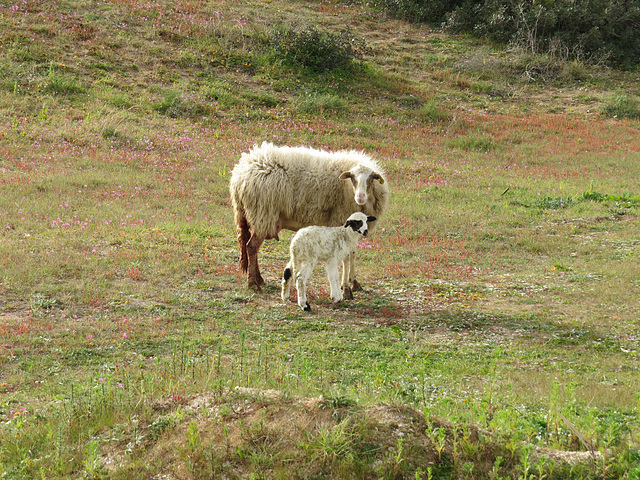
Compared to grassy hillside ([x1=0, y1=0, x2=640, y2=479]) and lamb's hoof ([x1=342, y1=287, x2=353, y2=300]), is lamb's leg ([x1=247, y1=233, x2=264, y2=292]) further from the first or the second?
lamb's hoof ([x1=342, y1=287, x2=353, y2=300])

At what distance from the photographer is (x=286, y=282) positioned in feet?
32.7

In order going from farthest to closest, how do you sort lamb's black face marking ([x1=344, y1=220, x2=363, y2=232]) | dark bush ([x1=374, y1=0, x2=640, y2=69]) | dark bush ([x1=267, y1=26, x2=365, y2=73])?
dark bush ([x1=374, y1=0, x2=640, y2=69]) < dark bush ([x1=267, y1=26, x2=365, y2=73]) < lamb's black face marking ([x1=344, y1=220, x2=363, y2=232])

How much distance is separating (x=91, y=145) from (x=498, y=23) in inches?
994

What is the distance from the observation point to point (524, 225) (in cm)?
1556

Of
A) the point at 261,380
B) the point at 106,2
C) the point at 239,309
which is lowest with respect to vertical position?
the point at 239,309

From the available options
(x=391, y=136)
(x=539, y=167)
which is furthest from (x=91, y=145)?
(x=539, y=167)

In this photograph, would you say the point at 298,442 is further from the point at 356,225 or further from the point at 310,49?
the point at 310,49

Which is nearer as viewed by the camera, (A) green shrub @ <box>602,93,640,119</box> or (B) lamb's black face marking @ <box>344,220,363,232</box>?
(B) lamb's black face marking @ <box>344,220,363,232</box>

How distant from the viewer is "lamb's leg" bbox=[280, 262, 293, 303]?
987 centimetres

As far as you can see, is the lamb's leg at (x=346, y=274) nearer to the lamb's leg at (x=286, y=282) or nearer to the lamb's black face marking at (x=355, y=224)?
the lamb's black face marking at (x=355, y=224)

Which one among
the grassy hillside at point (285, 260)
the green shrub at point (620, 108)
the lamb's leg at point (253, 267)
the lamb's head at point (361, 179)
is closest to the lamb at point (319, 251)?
the grassy hillside at point (285, 260)

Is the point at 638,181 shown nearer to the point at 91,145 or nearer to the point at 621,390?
the point at 621,390

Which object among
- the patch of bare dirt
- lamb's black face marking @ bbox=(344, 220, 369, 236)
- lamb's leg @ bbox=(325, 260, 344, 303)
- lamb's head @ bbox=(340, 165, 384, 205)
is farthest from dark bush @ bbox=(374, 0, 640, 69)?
the patch of bare dirt

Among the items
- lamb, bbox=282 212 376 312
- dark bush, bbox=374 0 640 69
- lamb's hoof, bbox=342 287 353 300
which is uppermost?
dark bush, bbox=374 0 640 69
